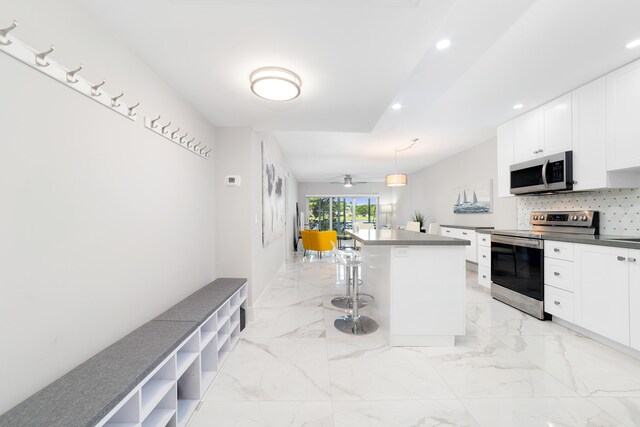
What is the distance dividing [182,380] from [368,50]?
95.0 inches

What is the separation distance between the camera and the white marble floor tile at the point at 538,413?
1507 millimetres

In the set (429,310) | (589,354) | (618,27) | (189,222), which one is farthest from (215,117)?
(589,354)

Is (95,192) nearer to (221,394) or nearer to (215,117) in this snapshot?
(221,394)

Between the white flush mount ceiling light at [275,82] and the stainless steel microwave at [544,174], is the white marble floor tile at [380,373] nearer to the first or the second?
the white flush mount ceiling light at [275,82]

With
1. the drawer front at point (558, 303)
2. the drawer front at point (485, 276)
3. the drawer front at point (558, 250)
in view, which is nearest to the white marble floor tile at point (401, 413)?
the drawer front at point (558, 303)

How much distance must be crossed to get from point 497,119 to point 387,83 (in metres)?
2.54

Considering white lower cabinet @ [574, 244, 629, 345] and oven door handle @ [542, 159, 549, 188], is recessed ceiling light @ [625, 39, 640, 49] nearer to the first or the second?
oven door handle @ [542, 159, 549, 188]

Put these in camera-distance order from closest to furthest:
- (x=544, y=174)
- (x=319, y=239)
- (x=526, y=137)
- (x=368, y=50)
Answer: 1. (x=368, y=50)
2. (x=544, y=174)
3. (x=526, y=137)
4. (x=319, y=239)

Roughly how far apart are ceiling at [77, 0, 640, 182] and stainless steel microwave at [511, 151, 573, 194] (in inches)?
27.5

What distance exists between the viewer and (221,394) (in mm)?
1759

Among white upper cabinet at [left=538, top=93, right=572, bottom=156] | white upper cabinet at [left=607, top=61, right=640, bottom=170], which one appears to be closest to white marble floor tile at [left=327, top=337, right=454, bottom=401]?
white upper cabinet at [left=607, top=61, right=640, bottom=170]

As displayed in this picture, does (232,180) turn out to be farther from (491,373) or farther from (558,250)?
(558,250)

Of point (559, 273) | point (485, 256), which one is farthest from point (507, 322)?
point (485, 256)

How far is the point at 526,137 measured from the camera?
3.47 m
